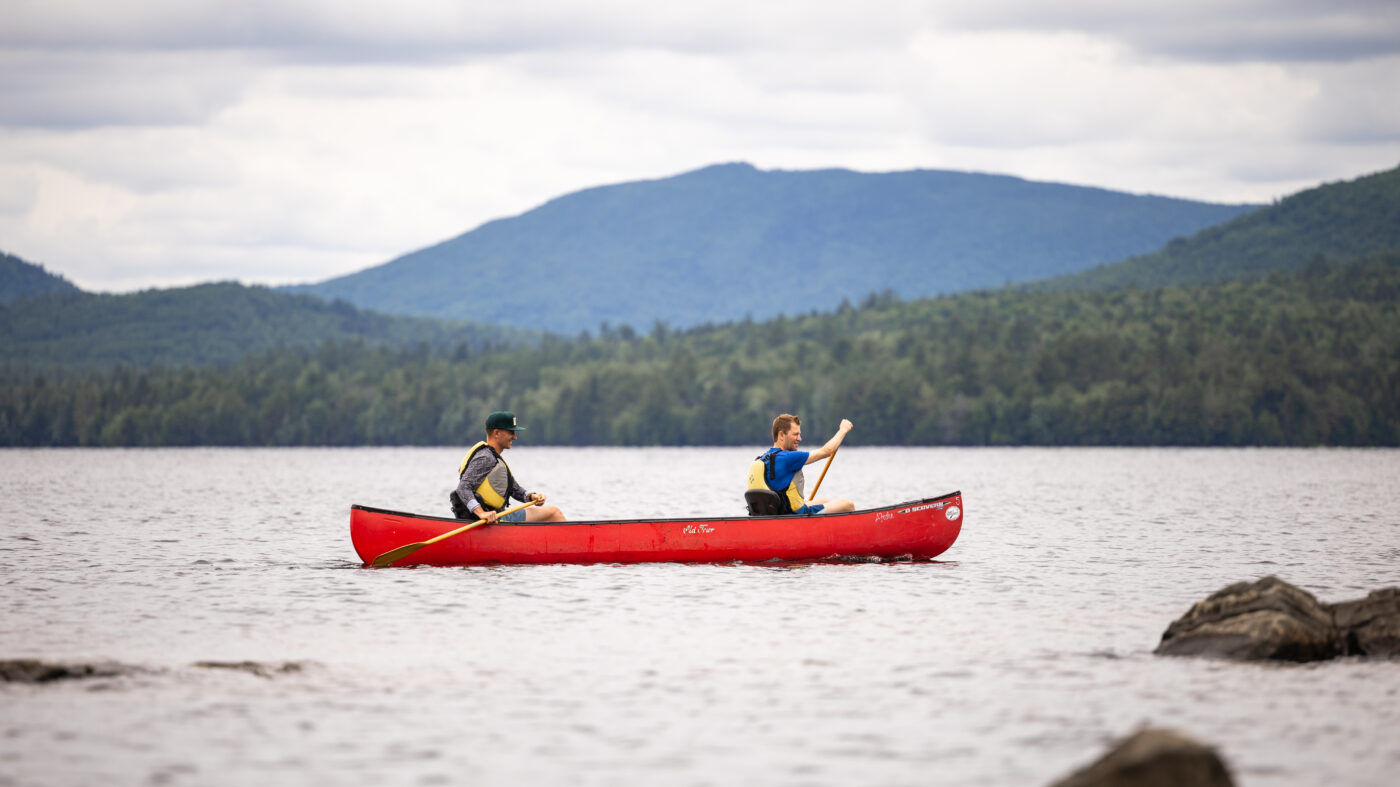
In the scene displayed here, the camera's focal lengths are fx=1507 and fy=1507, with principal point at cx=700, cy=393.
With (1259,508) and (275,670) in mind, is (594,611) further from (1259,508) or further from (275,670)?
(1259,508)

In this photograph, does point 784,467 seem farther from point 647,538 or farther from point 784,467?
point 647,538

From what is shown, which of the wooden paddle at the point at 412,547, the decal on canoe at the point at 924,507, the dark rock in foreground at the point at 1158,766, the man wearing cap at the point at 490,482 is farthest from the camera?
the decal on canoe at the point at 924,507

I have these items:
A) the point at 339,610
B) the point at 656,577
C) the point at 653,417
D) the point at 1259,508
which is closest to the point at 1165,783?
the point at 339,610

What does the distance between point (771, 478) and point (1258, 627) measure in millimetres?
9559

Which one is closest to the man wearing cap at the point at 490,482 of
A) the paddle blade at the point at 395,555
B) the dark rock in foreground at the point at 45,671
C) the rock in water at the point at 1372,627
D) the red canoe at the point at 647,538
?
the red canoe at the point at 647,538

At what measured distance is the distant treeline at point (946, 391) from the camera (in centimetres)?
13212

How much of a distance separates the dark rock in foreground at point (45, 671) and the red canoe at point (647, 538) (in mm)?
8668

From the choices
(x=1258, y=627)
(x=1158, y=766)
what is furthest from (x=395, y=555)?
(x=1158, y=766)

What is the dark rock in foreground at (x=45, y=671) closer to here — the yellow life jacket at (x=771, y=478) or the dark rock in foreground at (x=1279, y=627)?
the dark rock in foreground at (x=1279, y=627)

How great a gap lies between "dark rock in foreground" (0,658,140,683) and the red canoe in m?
8.67

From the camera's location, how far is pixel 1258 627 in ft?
50.3

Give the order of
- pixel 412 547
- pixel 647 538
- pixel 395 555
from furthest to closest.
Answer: pixel 395 555 → pixel 412 547 → pixel 647 538

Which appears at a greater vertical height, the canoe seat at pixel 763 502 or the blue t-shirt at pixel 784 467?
the blue t-shirt at pixel 784 467

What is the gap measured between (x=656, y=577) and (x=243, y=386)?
168575mm
